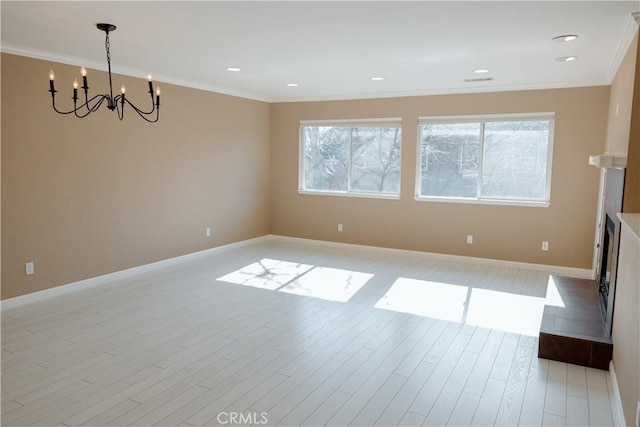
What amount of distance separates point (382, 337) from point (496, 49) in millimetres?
2563

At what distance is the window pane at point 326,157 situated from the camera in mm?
7008


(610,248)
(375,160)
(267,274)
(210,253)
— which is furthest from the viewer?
(375,160)

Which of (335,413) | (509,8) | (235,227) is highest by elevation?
(509,8)

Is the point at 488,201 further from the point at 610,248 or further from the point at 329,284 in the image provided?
the point at 329,284

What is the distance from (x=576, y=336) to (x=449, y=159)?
11.3 ft

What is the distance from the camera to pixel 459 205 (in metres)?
6.06

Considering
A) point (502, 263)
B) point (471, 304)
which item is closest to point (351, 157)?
point (502, 263)

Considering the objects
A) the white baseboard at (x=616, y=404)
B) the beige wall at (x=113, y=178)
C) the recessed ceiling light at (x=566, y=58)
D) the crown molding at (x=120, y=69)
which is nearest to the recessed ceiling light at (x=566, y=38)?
the recessed ceiling light at (x=566, y=58)

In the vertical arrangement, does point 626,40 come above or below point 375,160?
above

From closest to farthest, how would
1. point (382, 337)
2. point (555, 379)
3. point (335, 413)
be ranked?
point (335, 413) → point (555, 379) → point (382, 337)

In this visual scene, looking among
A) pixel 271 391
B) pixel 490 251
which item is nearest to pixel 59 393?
pixel 271 391

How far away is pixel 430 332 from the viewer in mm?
3631

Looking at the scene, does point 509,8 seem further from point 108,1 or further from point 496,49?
point 108,1

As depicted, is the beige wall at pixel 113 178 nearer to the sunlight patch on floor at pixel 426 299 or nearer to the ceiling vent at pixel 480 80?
the sunlight patch on floor at pixel 426 299
